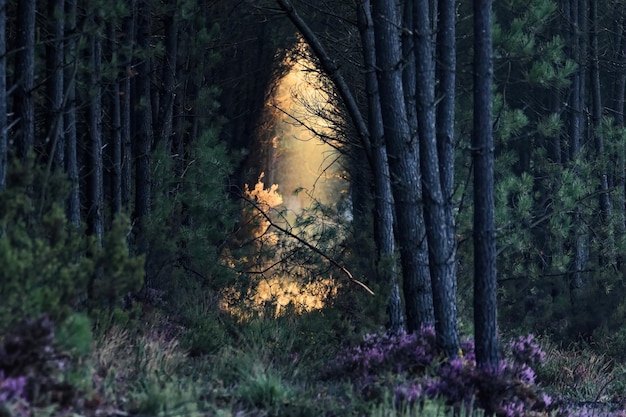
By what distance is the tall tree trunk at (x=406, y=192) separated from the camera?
8.67m

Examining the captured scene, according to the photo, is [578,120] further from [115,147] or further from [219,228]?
[115,147]

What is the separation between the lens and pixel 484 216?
7395 mm

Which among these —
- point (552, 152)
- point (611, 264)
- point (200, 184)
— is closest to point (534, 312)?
point (611, 264)

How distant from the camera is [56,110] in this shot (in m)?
8.03

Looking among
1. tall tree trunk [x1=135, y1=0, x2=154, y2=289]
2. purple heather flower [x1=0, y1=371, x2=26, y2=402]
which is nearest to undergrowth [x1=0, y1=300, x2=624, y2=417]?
purple heather flower [x1=0, y1=371, x2=26, y2=402]

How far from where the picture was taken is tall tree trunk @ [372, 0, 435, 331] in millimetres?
8672

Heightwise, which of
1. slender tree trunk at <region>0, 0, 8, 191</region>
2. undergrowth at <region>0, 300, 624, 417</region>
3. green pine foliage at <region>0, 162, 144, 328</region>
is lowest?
undergrowth at <region>0, 300, 624, 417</region>

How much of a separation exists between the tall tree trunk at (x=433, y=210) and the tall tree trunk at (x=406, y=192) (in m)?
0.50

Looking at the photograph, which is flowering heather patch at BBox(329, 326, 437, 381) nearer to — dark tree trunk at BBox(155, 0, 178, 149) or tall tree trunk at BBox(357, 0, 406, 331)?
tall tree trunk at BBox(357, 0, 406, 331)

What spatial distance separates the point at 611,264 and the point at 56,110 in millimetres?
9919

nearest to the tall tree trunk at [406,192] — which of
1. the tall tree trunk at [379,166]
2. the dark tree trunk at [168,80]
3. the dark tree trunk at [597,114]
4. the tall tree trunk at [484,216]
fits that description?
the tall tree trunk at [379,166]

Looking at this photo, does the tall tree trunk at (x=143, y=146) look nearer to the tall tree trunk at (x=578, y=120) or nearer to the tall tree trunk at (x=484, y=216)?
the tall tree trunk at (x=484, y=216)

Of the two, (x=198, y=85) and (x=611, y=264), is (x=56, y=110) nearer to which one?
(x=198, y=85)

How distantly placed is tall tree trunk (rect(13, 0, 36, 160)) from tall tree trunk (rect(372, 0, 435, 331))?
352cm
